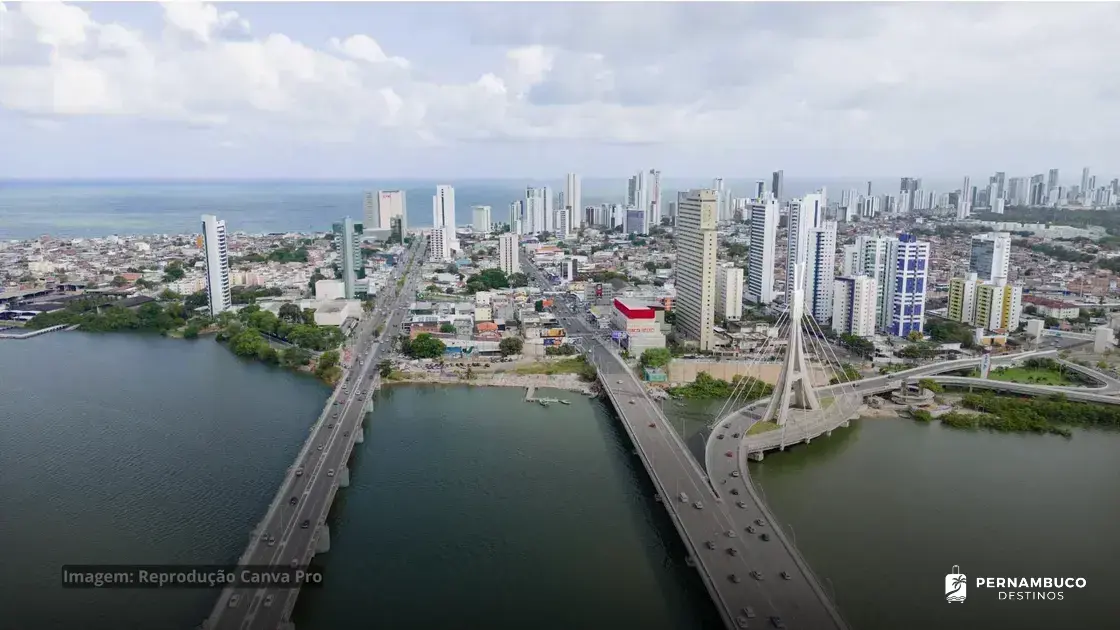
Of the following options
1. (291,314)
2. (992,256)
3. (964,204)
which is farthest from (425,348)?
(964,204)

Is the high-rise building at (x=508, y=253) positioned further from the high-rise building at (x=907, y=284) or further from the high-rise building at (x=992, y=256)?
the high-rise building at (x=992, y=256)

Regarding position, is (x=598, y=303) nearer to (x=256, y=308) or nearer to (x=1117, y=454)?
(x=256, y=308)

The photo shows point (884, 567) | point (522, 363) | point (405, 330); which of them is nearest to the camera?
point (884, 567)

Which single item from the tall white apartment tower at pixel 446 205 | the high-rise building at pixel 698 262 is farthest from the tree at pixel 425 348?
the tall white apartment tower at pixel 446 205

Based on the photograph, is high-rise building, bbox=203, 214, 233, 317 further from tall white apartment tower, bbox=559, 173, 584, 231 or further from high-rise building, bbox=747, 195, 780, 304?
tall white apartment tower, bbox=559, 173, 584, 231

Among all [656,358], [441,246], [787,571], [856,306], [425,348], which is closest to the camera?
[787,571]

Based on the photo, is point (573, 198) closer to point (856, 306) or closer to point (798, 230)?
point (798, 230)

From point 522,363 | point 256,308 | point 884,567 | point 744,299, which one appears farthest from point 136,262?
point 884,567
